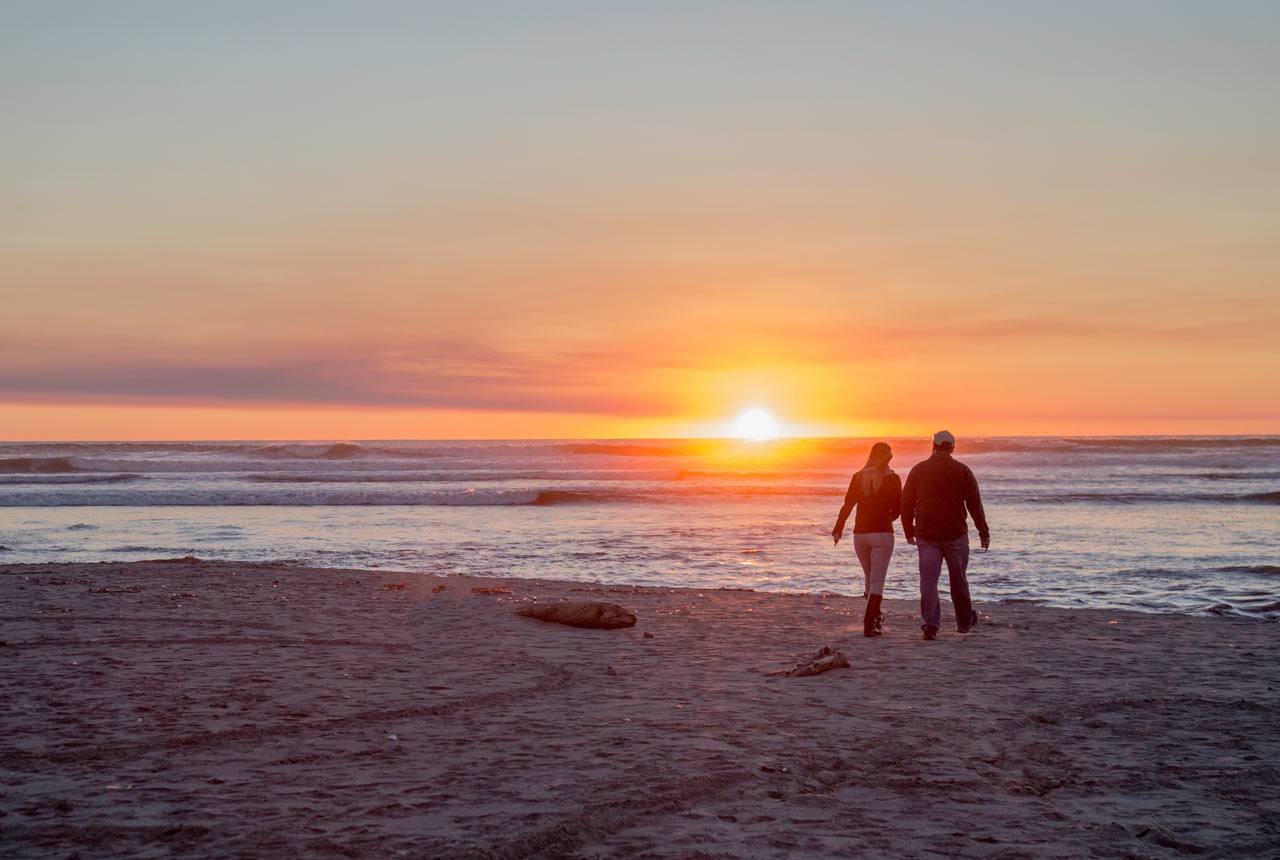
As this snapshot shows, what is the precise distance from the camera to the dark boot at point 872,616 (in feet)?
30.4

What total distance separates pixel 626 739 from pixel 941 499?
470 centimetres

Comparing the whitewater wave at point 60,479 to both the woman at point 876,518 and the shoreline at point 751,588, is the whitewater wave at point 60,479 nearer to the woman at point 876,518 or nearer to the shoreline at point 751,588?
the shoreline at point 751,588

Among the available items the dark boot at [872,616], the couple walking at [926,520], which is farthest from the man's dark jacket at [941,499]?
the dark boot at [872,616]

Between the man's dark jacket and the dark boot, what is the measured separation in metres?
0.68

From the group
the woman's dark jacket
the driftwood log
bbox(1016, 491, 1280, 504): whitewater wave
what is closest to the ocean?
bbox(1016, 491, 1280, 504): whitewater wave

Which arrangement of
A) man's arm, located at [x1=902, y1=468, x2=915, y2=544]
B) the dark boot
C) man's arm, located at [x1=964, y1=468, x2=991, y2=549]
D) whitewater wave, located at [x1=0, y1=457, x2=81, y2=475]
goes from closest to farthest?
man's arm, located at [x1=964, y1=468, x2=991, y2=549], man's arm, located at [x1=902, y1=468, x2=915, y2=544], the dark boot, whitewater wave, located at [x1=0, y1=457, x2=81, y2=475]

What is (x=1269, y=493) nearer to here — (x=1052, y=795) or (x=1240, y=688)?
(x=1240, y=688)

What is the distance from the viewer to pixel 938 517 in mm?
9039

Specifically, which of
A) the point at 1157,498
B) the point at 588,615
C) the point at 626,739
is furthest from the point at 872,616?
the point at 1157,498

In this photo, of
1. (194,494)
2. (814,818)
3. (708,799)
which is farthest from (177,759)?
(194,494)

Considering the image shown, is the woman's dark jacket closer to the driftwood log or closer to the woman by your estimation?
the woman

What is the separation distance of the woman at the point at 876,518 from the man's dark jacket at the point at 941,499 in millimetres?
148

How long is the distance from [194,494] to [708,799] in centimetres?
3423

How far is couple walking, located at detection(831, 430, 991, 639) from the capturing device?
9023 mm
